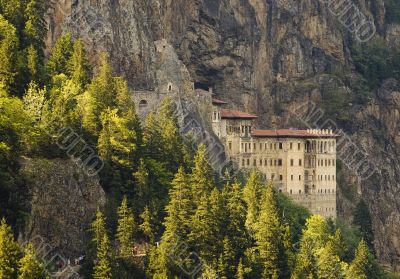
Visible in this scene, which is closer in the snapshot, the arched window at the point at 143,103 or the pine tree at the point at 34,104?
the pine tree at the point at 34,104

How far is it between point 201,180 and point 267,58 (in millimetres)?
61152

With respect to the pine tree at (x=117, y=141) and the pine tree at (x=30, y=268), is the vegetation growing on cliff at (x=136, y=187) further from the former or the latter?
the pine tree at (x=30, y=268)

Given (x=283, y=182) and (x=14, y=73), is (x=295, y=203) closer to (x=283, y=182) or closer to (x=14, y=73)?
(x=283, y=182)

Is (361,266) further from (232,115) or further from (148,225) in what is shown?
(232,115)

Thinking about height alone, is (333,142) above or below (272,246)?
above

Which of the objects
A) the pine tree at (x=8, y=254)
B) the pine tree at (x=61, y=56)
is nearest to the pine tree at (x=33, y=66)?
the pine tree at (x=61, y=56)

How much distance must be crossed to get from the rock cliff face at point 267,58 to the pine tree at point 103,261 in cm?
3649

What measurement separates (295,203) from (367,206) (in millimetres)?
27008

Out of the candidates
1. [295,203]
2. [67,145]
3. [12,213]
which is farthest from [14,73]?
[295,203]

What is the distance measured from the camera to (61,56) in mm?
125250

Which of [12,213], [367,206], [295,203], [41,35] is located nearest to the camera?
[12,213]

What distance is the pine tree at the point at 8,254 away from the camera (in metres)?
89.6

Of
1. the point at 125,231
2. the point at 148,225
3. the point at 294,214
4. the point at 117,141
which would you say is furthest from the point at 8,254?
the point at 294,214

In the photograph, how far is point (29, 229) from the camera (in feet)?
324
